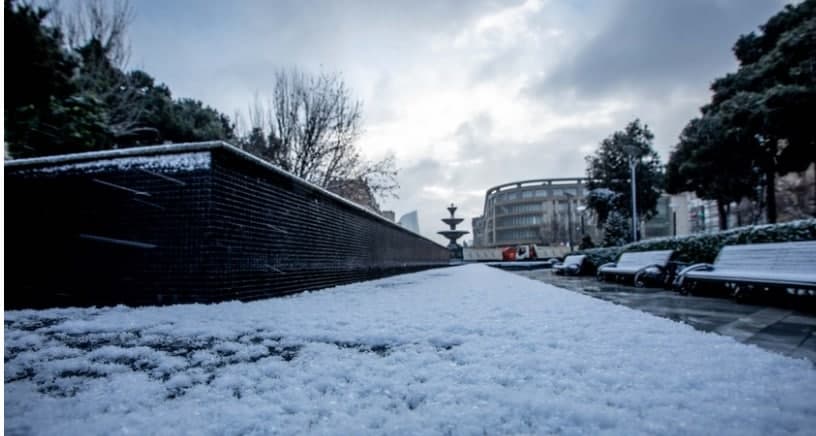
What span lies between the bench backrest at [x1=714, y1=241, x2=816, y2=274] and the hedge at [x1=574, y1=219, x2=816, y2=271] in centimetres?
127

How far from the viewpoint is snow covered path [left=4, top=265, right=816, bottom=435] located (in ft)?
4.46

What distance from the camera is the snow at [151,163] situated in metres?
4.68

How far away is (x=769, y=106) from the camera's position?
14281 millimetres

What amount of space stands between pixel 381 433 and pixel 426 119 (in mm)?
20581

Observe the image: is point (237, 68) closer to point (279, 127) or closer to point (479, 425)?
point (279, 127)

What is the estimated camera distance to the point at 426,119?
20781mm

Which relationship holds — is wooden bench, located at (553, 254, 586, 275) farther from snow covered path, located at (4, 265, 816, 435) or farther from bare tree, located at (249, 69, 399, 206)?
bare tree, located at (249, 69, 399, 206)

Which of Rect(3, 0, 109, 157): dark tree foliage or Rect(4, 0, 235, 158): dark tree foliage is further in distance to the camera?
Rect(4, 0, 235, 158): dark tree foliage

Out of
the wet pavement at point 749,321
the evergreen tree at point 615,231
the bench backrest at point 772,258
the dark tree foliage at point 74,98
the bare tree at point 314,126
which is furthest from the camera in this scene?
the evergreen tree at point 615,231

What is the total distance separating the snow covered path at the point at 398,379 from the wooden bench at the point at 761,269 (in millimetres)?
2234

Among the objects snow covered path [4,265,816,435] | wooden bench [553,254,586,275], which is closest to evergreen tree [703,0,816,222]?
wooden bench [553,254,586,275]

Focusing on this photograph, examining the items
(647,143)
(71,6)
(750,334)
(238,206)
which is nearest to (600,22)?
(750,334)

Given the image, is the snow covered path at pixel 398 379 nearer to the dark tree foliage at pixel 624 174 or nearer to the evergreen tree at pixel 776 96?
the evergreen tree at pixel 776 96

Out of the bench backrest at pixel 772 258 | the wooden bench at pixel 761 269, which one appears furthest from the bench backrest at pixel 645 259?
the bench backrest at pixel 772 258
